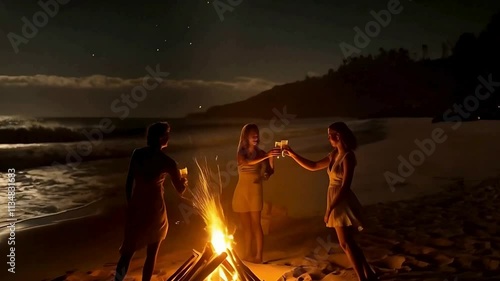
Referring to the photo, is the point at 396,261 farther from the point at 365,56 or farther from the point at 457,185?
→ the point at 365,56

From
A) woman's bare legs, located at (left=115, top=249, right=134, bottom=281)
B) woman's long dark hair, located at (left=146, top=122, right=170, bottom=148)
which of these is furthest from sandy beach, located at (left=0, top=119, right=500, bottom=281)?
woman's long dark hair, located at (left=146, top=122, right=170, bottom=148)

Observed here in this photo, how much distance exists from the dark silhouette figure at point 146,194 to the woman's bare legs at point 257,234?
57.5 inches

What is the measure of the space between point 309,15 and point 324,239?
4.69 metres

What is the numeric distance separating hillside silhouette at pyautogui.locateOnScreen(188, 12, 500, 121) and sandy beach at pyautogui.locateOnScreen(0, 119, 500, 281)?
432 millimetres

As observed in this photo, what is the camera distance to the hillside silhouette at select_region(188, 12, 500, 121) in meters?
9.17

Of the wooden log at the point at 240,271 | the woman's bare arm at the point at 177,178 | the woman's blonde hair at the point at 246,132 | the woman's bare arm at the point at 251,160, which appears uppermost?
the woman's blonde hair at the point at 246,132

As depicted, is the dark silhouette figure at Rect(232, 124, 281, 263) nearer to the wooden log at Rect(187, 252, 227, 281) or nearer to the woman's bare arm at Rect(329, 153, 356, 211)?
the woman's bare arm at Rect(329, 153, 356, 211)

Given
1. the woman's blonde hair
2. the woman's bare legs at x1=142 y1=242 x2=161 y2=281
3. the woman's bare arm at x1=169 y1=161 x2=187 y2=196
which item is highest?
the woman's blonde hair

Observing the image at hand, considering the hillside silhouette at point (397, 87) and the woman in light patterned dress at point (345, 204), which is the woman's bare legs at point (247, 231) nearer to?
the woman in light patterned dress at point (345, 204)

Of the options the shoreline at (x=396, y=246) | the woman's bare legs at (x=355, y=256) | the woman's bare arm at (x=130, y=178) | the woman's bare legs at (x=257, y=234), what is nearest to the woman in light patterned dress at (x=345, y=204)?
the woman's bare legs at (x=355, y=256)

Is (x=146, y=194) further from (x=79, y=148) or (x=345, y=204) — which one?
(x=79, y=148)

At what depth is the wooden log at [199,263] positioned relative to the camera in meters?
4.37

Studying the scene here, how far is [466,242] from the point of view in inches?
240

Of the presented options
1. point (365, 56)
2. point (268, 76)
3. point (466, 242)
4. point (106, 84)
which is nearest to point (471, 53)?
point (365, 56)
